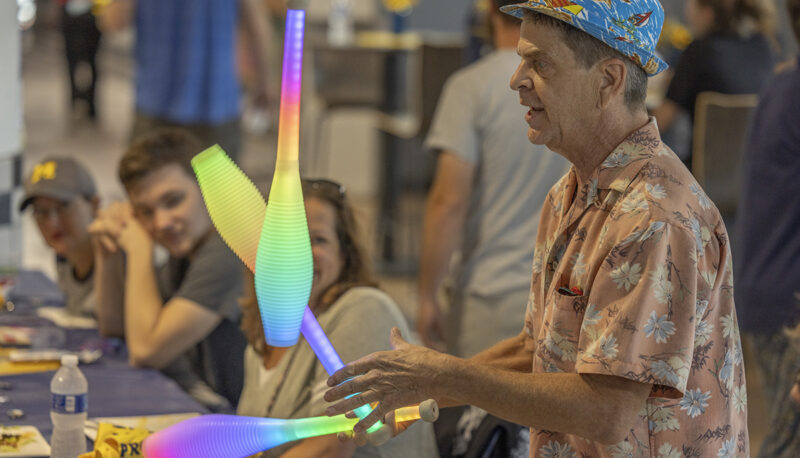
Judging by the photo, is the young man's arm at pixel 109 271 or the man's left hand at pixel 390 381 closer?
the man's left hand at pixel 390 381

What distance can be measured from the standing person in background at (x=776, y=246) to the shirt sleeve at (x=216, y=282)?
131 cm

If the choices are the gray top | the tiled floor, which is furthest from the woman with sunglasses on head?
the tiled floor

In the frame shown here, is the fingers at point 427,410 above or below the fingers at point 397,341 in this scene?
below

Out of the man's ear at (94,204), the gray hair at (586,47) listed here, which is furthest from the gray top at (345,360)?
the man's ear at (94,204)

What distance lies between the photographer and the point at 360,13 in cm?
980

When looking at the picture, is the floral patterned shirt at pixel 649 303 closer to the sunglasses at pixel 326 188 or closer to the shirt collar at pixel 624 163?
the shirt collar at pixel 624 163

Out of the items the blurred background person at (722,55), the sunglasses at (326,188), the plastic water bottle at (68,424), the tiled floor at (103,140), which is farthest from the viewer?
the tiled floor at (103,140)

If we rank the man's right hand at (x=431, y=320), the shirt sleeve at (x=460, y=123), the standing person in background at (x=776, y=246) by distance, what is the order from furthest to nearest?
the man's right hand at (x=431, y=320), the shirt sleeve at (x=460, y=123), the standing person in background at (x=776, y=246)

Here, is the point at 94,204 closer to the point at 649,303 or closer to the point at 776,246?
the point at 776,246

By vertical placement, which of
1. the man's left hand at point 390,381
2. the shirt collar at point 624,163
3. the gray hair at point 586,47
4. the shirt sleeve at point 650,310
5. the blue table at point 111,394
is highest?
the gray hair at point 586,47

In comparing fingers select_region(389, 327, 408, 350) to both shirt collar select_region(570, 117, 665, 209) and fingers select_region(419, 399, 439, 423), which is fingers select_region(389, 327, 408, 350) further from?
shirt collar select_region(570, 117, 665, 209)

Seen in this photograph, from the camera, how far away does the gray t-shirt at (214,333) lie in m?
2.71

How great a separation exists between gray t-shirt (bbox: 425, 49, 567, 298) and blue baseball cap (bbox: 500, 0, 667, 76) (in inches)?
57.5

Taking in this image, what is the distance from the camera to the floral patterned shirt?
51.4 inches
